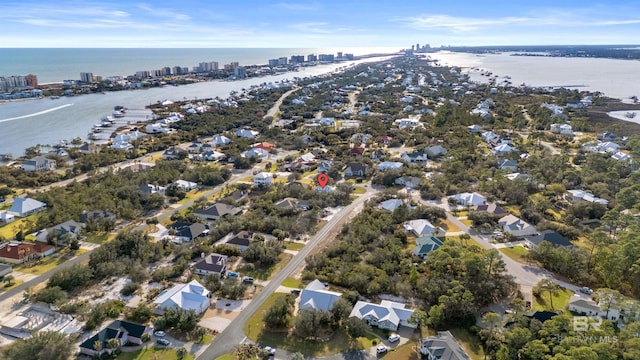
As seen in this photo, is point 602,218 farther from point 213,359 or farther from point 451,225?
point 213,359

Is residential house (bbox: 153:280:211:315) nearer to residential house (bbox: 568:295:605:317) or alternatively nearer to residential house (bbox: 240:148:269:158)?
residential house (bbox: 568:295:605:317)

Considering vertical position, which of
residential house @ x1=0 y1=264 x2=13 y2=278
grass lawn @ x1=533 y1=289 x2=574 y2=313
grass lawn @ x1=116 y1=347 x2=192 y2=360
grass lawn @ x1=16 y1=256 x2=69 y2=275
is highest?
residential house @ x1=0 y1=264 x2=13 y2=278

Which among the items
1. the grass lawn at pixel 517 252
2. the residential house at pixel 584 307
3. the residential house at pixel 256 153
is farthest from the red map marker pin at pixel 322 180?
the residential house at pixel 584 307

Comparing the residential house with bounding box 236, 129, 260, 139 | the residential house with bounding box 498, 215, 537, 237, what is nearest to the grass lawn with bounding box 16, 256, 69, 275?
the residential house with bounding box 498, 215, 537, 237

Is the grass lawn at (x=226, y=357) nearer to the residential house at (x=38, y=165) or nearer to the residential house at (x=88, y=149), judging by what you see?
the residential house at (x=38, y=165)

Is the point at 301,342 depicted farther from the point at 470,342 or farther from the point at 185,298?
the point at 470,342

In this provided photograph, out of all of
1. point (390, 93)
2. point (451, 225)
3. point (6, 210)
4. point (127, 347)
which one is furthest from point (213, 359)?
point (390, 93)
